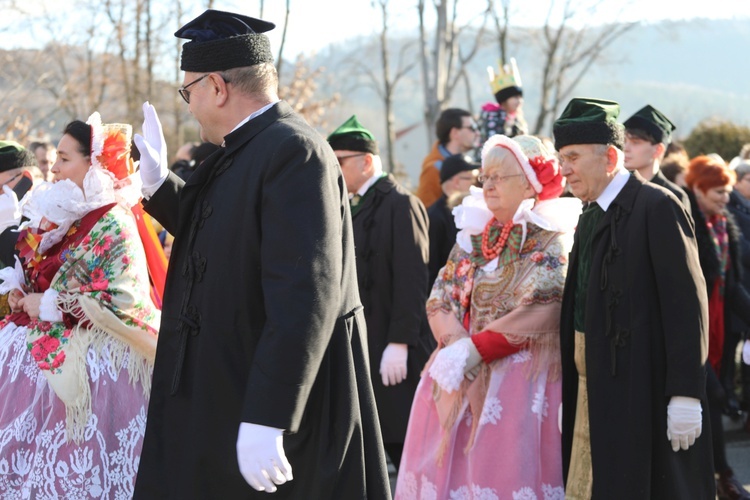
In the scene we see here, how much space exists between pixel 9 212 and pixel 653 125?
3.68m

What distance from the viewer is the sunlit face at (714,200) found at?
616 cm

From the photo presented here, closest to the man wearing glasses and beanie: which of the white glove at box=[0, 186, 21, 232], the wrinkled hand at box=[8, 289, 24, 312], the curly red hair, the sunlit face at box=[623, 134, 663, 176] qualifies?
the wrinkled hand at box=[8, 289, 24, 312]

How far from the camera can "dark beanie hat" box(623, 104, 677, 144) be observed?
5.71 metres

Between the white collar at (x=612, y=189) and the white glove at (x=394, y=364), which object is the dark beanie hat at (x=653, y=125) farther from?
the white glove at (x=394, y=364)

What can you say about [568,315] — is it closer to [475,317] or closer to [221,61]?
[475,317]

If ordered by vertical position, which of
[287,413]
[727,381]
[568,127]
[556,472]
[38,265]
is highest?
[568,127]

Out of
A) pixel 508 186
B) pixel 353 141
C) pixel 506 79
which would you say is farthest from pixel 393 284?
pixel 506 79

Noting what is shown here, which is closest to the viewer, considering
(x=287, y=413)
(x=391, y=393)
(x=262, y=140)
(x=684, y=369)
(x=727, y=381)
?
(x=287, y=413)

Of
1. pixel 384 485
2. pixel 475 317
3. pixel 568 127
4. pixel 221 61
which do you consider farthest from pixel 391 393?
pixel 221 61

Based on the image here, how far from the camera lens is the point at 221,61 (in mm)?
2943

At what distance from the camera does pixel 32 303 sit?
14.6 ft

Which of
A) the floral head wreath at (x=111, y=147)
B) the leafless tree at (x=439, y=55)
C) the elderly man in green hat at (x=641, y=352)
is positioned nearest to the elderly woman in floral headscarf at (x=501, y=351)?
the elderly man in green hat at (x=641, y=352)

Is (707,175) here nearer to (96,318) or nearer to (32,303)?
(96,318)

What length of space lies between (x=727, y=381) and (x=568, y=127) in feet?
10.1
